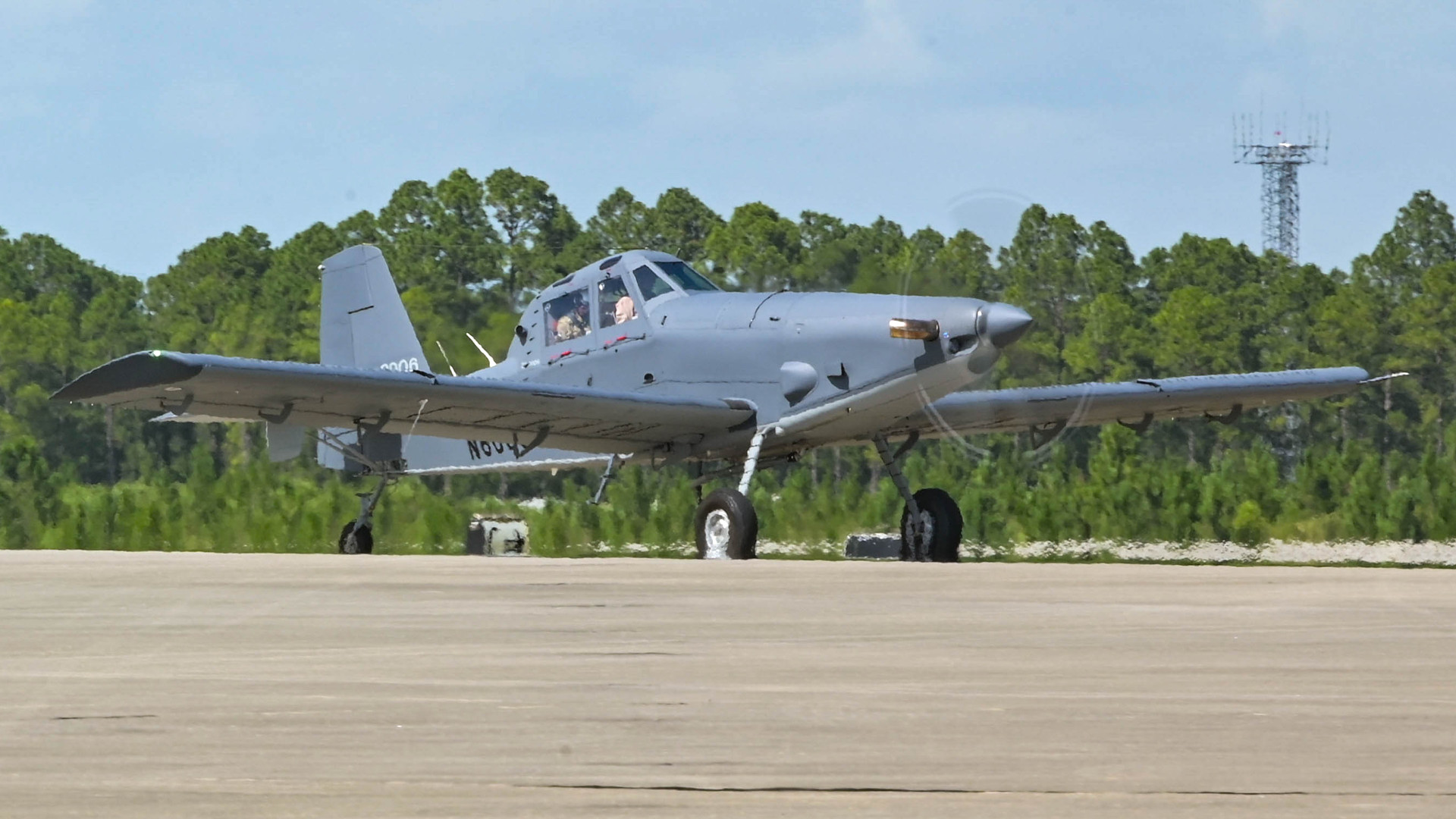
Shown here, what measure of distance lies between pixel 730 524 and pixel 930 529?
2536 mm

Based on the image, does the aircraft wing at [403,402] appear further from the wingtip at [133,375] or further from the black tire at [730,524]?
the black tire at [730,524]

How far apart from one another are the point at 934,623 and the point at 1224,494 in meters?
16.5

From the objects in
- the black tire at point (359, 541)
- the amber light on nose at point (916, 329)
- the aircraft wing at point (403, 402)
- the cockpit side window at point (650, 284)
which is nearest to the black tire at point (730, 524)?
the aircraft wing at point (403, 402)

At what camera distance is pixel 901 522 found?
61.5 feet

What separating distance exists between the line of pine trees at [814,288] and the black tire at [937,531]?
663mm

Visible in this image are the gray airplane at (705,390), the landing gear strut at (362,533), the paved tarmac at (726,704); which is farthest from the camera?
the landing gear strut at (362,533)

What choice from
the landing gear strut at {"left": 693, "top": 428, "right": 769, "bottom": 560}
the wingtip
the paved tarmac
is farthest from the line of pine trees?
the paved tarmac

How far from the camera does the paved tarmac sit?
4.23 meters

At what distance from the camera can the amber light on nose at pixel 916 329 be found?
55.2ft

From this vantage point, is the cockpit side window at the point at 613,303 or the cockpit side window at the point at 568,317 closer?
the cockpit side window at the point at 613,303

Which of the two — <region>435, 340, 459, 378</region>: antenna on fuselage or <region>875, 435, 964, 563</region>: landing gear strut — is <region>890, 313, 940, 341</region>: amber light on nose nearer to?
<region>875, 435, 964, 563</region>: landing gear strut

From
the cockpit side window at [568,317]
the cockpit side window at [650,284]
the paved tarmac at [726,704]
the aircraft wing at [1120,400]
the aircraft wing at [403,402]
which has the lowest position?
the paved tarmac at [726,704]

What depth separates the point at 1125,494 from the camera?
80.4ft

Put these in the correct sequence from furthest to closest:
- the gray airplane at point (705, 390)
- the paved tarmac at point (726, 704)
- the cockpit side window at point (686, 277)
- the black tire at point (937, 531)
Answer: the cockpit side window at point (686, 277), the black tire at point (937, 531), the gray airplane at point (705, 390), the paved tarmac at point (726, 704)
